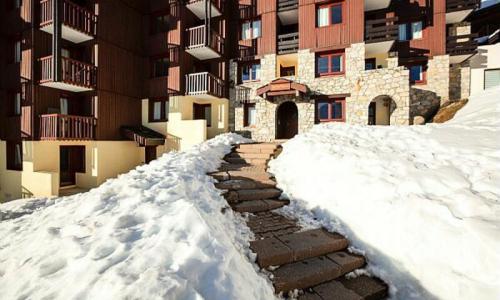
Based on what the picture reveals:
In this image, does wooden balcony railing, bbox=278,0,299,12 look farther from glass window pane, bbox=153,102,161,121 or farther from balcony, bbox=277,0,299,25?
glass window pane, bbox=153,102,161,121

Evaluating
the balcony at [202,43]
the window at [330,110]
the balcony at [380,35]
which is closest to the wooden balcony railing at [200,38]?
the balcony at [202,43]

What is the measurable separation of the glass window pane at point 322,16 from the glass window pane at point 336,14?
0.42 m

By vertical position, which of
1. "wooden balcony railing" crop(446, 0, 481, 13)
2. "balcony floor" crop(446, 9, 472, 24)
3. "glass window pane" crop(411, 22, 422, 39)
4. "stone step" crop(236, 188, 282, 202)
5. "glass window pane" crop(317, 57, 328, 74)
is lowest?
"stone step" crop(236, 188, 282, 202)

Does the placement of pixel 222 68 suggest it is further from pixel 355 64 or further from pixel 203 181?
pixel 203 181

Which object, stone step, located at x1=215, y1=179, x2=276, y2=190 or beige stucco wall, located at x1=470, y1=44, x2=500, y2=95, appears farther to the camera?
beige stucco wall, located at x1=470, y1=44, x2=500, y2=95

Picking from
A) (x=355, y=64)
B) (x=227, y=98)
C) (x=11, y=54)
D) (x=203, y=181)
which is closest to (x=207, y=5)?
(x=227, y=98)

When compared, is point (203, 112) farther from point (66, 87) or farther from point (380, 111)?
point (380, 111)

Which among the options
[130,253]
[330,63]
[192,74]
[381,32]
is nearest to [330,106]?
[330,63]

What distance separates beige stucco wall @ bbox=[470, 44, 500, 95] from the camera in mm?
14812

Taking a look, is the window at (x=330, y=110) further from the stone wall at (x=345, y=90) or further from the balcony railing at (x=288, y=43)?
the balcony railing at (x=288, y=43)

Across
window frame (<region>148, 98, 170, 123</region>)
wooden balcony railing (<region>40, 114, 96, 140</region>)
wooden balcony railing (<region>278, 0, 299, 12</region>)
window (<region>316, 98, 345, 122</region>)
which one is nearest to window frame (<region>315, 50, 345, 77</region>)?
window (<region>316, 98, 345, 122</region>)

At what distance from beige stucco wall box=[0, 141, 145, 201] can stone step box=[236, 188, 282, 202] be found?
11.1m

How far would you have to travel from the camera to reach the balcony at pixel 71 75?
11.3 meters

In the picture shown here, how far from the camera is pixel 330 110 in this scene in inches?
562
